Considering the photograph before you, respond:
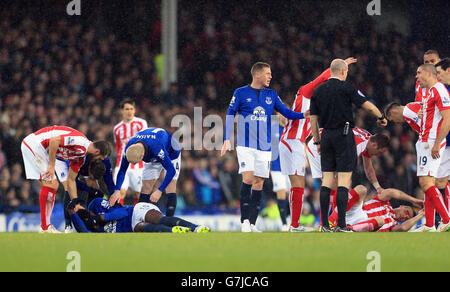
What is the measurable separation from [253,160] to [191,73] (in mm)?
7802

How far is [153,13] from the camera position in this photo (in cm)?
1734

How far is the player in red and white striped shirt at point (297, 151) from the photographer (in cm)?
800

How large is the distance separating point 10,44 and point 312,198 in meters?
7.65

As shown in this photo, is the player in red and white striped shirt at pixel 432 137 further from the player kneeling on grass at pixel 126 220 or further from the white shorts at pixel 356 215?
the player kneeling on grass at pixel 126 220

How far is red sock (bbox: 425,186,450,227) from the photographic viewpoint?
7.27m

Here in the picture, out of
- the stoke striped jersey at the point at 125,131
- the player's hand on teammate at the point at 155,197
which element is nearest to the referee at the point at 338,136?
the player's hand on teammate at the point at 155,197

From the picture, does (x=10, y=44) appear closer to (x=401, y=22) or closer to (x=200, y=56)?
(x=200, y=56)

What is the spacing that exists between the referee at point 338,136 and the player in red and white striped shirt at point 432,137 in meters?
0.62

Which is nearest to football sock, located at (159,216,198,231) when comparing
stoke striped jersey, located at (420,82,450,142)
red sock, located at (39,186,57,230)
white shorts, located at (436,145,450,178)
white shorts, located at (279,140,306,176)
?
white shorts, located at (279,140,306,176)

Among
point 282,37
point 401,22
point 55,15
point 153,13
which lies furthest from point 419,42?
point 55,15

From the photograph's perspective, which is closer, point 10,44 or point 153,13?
point 10,44

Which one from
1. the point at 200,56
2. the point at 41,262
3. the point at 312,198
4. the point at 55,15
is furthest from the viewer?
the point at 55,15

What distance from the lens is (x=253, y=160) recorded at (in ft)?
26.0

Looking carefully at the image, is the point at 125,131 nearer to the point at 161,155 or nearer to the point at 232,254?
the point at 161,155
